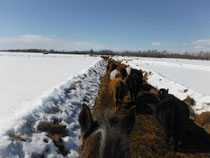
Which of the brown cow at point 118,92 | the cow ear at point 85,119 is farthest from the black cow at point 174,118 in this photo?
the cow ear at point 85,119

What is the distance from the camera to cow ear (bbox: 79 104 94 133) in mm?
1650

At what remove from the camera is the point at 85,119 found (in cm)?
172

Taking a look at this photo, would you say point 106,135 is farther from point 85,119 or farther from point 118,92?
point 118,92

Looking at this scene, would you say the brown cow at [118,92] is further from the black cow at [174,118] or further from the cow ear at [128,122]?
the cow ear at [128,122]

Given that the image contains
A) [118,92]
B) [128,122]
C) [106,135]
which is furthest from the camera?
[118,92]

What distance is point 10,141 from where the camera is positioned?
274 cm

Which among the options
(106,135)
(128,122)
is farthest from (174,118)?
(106,135)

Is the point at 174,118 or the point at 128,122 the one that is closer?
the point at 128,122

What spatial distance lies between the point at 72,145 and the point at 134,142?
2221 mm

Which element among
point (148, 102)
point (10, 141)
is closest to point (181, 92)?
point (148, 102)

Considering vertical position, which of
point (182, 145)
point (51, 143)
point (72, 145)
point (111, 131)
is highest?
point (111, 131)

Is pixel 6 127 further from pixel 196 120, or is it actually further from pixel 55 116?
pixel 196 120

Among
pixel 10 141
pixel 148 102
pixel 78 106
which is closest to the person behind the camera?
pixel 10 141

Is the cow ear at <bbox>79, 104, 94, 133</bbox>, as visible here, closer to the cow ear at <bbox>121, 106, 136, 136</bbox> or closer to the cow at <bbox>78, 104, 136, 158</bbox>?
the cow at <bbox>78, 104, 136, 158</bbox>
